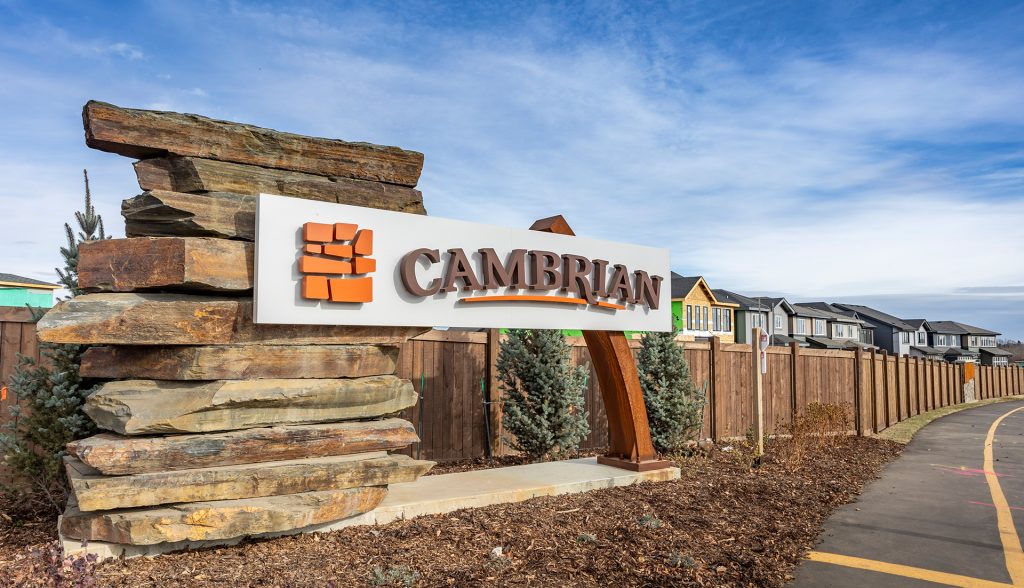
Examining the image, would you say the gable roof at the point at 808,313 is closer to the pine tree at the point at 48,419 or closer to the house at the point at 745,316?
the house at the point at 745,316

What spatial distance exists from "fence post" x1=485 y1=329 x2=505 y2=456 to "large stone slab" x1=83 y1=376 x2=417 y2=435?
167 inches

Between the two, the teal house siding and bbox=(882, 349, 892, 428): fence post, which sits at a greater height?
the teal house siding

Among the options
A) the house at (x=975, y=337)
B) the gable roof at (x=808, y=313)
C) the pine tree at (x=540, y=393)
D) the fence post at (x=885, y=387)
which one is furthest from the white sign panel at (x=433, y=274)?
the house at (x=975, y=337)

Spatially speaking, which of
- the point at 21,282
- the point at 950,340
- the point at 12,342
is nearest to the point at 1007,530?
the point at 12,342

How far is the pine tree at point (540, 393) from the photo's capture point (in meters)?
9.58

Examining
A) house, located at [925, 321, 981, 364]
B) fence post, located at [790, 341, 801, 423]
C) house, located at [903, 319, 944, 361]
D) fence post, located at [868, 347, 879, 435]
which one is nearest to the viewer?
fence post, located at [790, 341, 801, 423]

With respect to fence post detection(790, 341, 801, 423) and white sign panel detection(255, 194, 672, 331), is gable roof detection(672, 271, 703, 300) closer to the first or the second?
→ fence post detection(790, 341, 801, 423)

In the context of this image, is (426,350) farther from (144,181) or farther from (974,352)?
(974,352)

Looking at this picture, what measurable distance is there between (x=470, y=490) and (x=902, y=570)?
4065mm

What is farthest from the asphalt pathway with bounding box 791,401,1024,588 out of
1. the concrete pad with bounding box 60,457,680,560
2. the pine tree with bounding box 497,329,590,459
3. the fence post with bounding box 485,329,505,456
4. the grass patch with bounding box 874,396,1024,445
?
the fence post with bounding box 485,329,505,456

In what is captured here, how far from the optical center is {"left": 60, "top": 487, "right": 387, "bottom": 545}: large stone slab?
16.4 feet

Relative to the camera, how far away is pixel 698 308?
47344 mm

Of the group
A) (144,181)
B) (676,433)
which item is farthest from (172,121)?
(676,433)

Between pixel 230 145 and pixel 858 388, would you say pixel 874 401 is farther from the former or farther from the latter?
pixel 230 145
